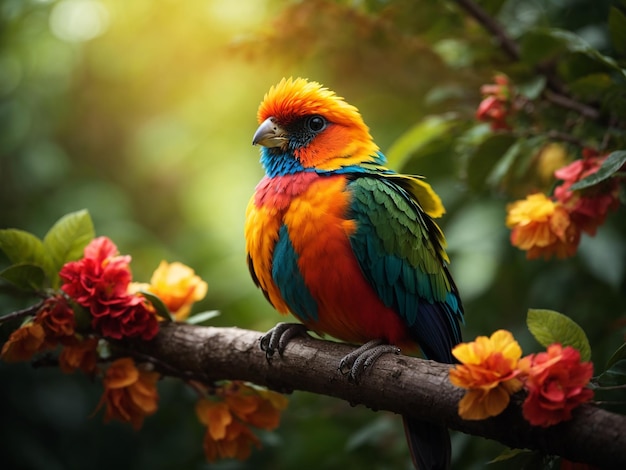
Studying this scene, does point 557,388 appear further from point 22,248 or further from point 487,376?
point 22,248

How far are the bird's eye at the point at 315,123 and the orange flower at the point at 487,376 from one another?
130 cm

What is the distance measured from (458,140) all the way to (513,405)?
61.2 inches

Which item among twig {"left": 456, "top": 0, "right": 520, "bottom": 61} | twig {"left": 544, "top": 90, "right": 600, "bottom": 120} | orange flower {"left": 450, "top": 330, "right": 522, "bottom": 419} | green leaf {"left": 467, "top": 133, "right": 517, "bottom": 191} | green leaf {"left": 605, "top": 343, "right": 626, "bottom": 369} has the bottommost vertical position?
green leaf {"left": 605, "top": 343, "right": 626, "bottom": 369}

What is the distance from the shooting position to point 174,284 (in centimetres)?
262

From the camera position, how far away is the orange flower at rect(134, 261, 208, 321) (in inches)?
103

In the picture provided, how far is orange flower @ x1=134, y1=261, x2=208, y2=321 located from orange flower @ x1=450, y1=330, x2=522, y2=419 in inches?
48.6

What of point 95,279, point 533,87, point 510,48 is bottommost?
point 95,279

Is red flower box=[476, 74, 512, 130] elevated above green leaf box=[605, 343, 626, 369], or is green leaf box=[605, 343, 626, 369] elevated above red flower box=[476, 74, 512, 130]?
red flower box=[476, 74, 512, 130]

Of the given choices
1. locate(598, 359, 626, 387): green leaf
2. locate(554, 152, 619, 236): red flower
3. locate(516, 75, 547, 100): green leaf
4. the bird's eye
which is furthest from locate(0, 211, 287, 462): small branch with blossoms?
locate(516, 75, 547, 100): green leaf

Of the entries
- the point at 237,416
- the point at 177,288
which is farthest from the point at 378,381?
the point at 177,288

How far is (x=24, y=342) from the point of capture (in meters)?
2.25

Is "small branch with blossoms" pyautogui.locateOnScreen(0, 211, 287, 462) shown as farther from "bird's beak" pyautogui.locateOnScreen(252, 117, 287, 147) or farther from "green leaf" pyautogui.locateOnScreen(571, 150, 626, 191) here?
"green leaf" pyautogui.locateOnScreen(571, 150, 626, 191)

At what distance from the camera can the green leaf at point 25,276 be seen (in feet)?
7.52

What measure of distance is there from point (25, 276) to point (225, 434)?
942mm
